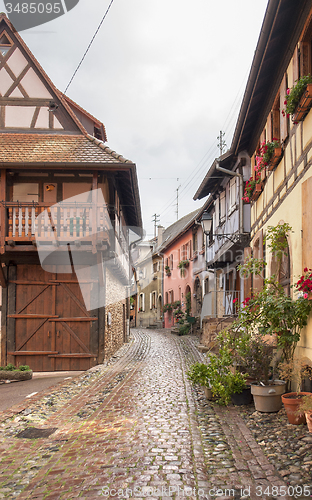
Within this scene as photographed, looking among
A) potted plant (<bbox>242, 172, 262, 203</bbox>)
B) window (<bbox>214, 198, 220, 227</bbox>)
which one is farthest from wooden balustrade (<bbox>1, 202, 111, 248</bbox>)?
window (<bbox>214, 198, 220, 227</bbox>)

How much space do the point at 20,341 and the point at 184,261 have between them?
16446mm

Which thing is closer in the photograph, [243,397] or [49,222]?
[243,397]

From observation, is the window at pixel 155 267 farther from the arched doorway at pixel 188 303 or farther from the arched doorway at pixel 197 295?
the arched doorway at pixel 197 295

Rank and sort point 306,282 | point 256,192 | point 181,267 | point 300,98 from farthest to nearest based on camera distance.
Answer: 1. point 181,267
2. point 256,192
3. point 300,98
4. point 306,282

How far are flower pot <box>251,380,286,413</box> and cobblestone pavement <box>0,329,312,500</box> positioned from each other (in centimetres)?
43

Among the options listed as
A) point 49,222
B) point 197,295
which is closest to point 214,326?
point 49,222

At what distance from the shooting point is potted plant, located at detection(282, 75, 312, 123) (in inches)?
220

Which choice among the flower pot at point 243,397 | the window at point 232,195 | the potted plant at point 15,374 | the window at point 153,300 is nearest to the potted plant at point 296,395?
the flower pot at point 243,397

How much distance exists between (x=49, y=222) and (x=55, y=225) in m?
0.17

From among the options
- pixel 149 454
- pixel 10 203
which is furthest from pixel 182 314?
pixel 149 454

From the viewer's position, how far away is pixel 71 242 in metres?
10.5

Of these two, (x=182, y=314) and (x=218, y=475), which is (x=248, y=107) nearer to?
(x=218, y=475)

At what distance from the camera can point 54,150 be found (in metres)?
11.3

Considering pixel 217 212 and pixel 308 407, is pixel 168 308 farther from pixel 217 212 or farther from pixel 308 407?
pixel 308 407
